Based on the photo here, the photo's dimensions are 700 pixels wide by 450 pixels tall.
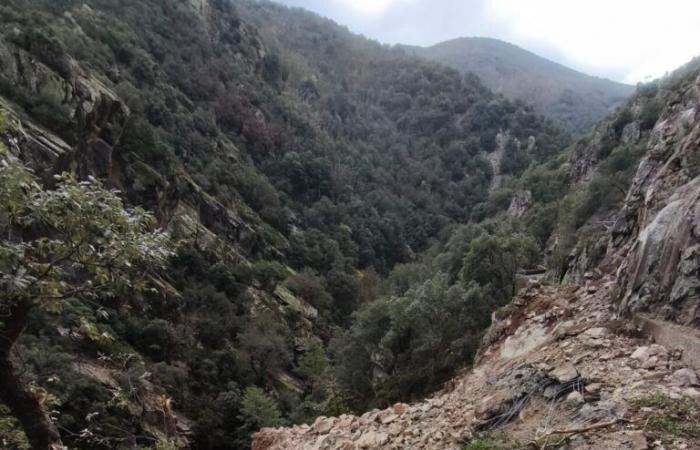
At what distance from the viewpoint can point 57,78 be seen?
35938 millimetres

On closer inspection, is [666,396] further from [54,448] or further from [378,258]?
[378,258]

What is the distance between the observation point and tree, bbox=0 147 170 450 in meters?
4.44

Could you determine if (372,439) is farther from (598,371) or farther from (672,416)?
(672,416)

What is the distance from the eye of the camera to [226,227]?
5144 centimetres

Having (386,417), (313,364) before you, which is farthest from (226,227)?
(386,417)

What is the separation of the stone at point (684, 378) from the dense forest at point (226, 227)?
6.34 metres

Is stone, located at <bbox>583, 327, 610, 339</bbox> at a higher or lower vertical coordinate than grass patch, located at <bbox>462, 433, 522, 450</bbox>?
higher

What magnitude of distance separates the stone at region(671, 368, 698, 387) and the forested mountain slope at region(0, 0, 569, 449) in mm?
6325

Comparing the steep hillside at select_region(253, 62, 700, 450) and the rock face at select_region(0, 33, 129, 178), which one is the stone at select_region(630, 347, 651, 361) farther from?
the rock face at select_region(0, 33, 129, 178)

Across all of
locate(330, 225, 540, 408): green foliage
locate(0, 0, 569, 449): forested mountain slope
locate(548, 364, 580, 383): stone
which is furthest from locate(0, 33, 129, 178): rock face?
locate(548, 364, 580, 383): stone

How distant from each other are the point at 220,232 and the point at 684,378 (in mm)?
46565

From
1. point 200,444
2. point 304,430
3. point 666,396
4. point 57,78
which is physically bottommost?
point 200,444

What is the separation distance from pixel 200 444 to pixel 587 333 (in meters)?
26.8

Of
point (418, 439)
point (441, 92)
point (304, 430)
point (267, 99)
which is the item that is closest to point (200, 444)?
point (304, 430)
